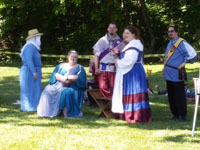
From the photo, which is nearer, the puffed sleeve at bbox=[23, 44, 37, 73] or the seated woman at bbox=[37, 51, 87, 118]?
the seated woman at bbox=[37, 51, 87, 118]

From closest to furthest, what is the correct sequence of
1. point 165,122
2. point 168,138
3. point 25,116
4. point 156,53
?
point 168,138 → point 165,122 → point 25,116 → point 156,53

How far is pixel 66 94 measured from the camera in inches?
A: 355

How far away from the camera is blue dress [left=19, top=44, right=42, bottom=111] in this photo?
9.90 metres

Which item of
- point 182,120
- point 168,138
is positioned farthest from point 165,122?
point 168,138

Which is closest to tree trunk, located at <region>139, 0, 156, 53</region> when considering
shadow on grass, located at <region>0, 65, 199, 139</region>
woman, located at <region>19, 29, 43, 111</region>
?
shadow on grass, located at <region>0, 65, 199, 139</region>

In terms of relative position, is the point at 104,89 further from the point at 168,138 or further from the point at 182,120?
the point at 168,138

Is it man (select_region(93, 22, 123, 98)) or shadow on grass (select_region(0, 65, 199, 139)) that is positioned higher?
man (select_region(93, 22, 123, 98))

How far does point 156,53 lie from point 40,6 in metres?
6.76

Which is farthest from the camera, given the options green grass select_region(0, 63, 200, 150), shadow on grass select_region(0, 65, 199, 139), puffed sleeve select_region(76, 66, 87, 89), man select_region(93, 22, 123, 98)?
man select_region(93, 22, 123, 98)

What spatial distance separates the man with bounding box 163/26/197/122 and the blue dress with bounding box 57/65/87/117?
158 cm

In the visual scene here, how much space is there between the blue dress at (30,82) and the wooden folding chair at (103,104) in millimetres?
1341

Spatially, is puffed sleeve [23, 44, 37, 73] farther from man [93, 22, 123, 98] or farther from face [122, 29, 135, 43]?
face [122, 29, 135, 43]

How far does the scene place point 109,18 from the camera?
2547 centimetres

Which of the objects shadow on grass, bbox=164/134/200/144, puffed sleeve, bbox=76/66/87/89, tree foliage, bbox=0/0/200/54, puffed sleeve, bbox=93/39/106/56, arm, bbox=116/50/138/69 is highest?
tree foliage, bbox=0/0/200/54
